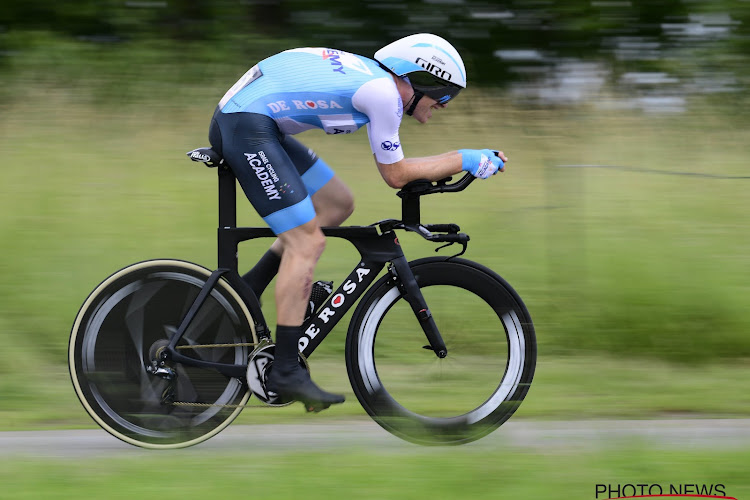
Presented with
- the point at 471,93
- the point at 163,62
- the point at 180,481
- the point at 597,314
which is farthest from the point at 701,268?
the point at 163,62

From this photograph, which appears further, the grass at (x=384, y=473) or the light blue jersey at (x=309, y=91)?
the light blue jersey at (x=309, y=91)

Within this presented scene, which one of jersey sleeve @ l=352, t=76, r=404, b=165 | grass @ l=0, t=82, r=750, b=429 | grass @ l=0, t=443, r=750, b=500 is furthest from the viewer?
grass @ l=0, t=82, r=750, b=429

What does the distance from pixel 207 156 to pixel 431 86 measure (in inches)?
38.5

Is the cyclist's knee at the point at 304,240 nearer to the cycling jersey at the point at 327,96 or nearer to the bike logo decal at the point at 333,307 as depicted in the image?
the bike logo decal at the point at 333,307

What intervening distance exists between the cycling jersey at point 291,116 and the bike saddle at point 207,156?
0.05 metres

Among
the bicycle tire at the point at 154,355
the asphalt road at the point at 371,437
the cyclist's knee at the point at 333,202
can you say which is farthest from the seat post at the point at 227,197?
the asphalt road at the point at 371,437

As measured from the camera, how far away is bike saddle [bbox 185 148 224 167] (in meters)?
4.25

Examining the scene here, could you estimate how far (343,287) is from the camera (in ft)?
14.6

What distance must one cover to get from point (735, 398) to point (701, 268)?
1.41m

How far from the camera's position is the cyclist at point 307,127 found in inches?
165

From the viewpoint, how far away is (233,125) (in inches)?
166

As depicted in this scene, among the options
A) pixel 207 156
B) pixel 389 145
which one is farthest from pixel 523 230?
pixel 207 156

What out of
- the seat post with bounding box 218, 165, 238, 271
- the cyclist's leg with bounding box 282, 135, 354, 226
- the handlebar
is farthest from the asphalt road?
the handlebar

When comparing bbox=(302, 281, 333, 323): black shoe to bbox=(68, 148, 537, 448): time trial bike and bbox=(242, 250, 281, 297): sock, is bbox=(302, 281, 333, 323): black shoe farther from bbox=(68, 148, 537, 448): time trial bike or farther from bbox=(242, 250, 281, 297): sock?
bbox=(242, 250, 281, 297): sock
